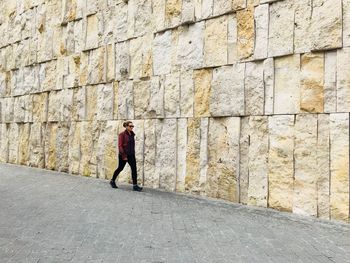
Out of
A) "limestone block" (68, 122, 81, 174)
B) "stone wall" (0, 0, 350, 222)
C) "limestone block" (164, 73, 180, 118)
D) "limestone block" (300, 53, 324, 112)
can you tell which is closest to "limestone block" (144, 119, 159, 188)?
"stone wall" (0, 0, 350, 222)

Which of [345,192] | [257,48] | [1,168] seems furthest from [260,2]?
[1,168]

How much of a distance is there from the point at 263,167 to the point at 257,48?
226 centimetres

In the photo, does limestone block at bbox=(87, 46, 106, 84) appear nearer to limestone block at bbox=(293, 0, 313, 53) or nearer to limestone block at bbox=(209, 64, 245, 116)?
limestone block at bbox=(209, 64, 245, 116)

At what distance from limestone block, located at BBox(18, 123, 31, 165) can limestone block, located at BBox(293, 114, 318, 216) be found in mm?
10669

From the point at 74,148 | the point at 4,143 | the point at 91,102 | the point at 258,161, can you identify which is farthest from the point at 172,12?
the point at 4,143

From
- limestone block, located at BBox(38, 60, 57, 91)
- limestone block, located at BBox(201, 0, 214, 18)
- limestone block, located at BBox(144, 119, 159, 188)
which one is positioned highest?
limestone block, located at BBox(201, 0, 214, 18)

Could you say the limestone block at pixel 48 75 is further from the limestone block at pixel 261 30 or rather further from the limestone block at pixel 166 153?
the limestone block at pixel 261 30

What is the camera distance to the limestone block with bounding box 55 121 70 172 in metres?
14.2

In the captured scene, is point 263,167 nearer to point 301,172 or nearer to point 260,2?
point 301,172

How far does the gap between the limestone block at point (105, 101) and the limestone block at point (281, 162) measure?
5271 millimetres

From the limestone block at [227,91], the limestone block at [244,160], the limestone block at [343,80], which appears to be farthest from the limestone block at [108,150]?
the limestone block at [343,80]

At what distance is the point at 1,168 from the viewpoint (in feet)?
51.1

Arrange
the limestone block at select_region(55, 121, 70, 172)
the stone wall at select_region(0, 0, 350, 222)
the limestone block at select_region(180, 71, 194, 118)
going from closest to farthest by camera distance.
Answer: the stone wall at select_region(0, 0, 350, 222) → the limestone block at select_region(180, 71, 194, 118) → the limestone block at select_region(55, 121, 70, 172)

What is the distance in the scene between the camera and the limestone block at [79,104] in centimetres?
1355
